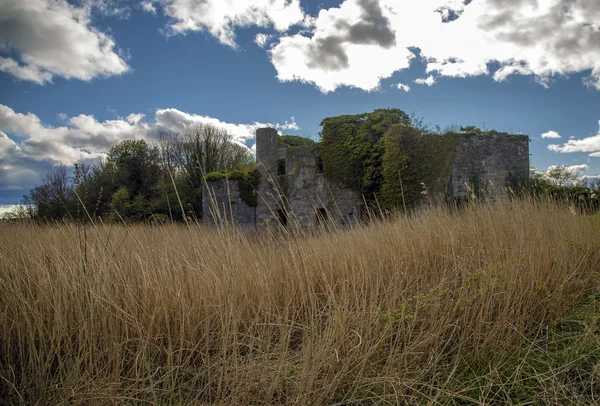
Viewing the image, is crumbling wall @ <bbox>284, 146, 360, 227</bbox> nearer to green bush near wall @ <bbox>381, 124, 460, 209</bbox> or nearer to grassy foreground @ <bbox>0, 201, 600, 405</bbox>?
green bush near wall @ <bbox>381, 124, 460, 209</bbox>

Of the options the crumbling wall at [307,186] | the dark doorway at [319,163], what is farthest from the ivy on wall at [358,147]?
the crumbling wall at [307,186]

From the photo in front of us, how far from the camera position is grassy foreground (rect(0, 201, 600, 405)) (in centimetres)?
199

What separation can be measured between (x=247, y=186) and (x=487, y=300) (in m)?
14.8

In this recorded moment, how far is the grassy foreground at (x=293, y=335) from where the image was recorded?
78.4 inches

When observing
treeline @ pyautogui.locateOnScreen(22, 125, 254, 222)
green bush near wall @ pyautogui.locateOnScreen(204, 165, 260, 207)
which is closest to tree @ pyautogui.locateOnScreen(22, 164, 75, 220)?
treeline @ pyautogui.locateOnScreen(22, 125, 254, 222)

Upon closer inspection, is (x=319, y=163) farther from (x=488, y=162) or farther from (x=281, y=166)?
(x=488, y=162)

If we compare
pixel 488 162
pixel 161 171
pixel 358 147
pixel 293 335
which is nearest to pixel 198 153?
pixel 161 171

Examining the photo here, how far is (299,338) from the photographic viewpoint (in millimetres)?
2719

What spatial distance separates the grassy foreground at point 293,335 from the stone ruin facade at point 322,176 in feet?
25.3

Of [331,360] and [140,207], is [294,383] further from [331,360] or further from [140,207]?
[140,207]

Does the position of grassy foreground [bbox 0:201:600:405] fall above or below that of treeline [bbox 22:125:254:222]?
below

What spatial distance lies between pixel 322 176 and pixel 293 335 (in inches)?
510

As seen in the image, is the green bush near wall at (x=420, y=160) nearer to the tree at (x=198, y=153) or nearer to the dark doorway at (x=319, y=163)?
the dark doorway at (x=319, y=163)

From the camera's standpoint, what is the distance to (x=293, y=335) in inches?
109
